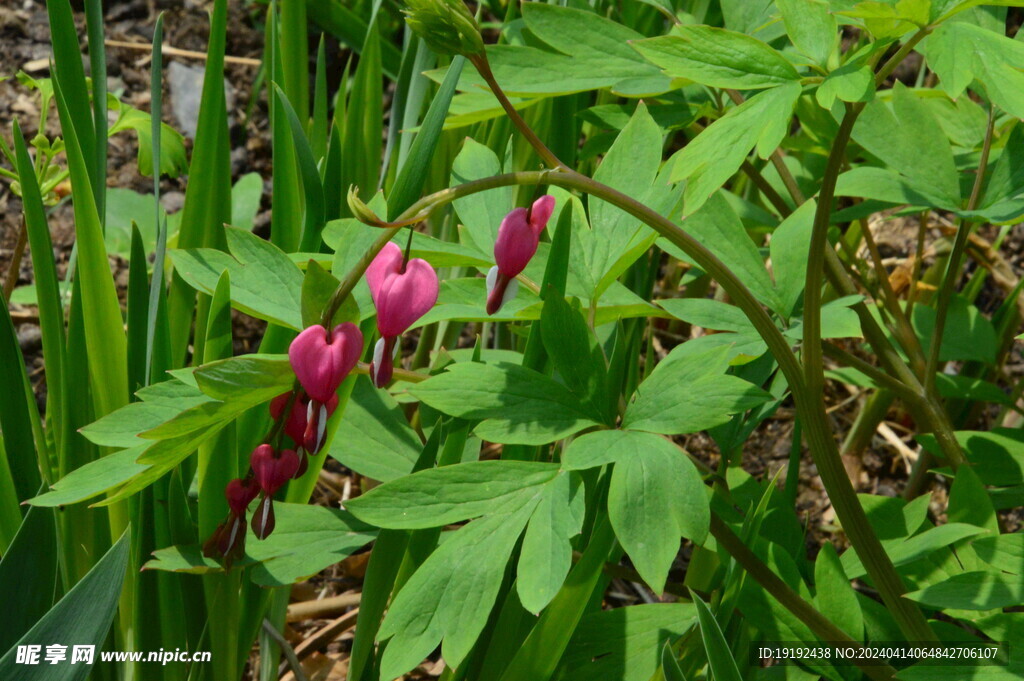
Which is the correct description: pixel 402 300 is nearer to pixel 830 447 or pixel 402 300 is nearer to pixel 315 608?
pixel 830 447

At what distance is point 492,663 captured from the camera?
1060mm

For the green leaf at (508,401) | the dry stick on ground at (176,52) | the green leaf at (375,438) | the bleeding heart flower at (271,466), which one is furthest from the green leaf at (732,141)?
the dry stick on ground at (176,52)

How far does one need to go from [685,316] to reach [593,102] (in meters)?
0.95

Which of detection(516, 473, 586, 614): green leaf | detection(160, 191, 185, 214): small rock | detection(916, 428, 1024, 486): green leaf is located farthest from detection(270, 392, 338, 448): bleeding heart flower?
detection(160, 191, 185, 214): small rock

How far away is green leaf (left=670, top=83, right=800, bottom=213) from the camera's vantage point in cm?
83

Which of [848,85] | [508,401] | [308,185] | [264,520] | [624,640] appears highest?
[848,85]

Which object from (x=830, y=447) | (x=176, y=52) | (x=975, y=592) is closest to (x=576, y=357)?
(x=830, y=447)

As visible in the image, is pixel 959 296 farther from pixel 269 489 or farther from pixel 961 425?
pixel 269 489

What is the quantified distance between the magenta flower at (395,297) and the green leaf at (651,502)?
0.66 ft

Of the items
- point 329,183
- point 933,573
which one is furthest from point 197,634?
point 933,573

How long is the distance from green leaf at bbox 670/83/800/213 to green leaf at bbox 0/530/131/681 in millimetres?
626

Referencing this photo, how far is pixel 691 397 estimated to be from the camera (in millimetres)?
893

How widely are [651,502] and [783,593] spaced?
0.83 feet

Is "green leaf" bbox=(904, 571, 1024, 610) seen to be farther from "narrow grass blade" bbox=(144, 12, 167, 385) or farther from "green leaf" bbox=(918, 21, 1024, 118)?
"narrow grass blade" bbox=(144, 12, 167, 385)
